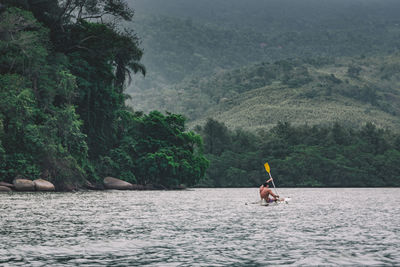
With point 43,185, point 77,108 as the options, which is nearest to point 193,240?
point 43,185

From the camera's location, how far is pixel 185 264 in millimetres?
15234

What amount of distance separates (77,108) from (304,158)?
62971mm

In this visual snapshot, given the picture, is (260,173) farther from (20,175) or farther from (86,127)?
(20,175)

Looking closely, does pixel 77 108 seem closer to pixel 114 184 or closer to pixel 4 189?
pixel 114 184

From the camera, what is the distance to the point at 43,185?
59031 millimetres

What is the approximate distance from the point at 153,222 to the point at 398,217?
1396 centimetres

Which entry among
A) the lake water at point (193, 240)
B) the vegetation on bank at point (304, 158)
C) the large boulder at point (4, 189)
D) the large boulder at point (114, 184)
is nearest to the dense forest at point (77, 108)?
the large boulder at point (114, 184)

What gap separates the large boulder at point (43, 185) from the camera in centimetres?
5844

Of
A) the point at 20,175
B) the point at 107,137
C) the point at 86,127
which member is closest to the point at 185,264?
the point at 20,175

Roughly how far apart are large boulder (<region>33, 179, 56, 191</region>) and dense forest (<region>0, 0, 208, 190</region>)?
862 mm

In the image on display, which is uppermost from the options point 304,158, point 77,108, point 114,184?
point 77,108

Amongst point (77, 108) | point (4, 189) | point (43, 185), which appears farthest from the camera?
point (77, 108)

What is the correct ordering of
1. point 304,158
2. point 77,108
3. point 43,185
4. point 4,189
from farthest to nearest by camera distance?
point 304,158 < point 77,108 < point 43,185 < point 4,189

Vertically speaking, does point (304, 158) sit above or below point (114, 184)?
above
